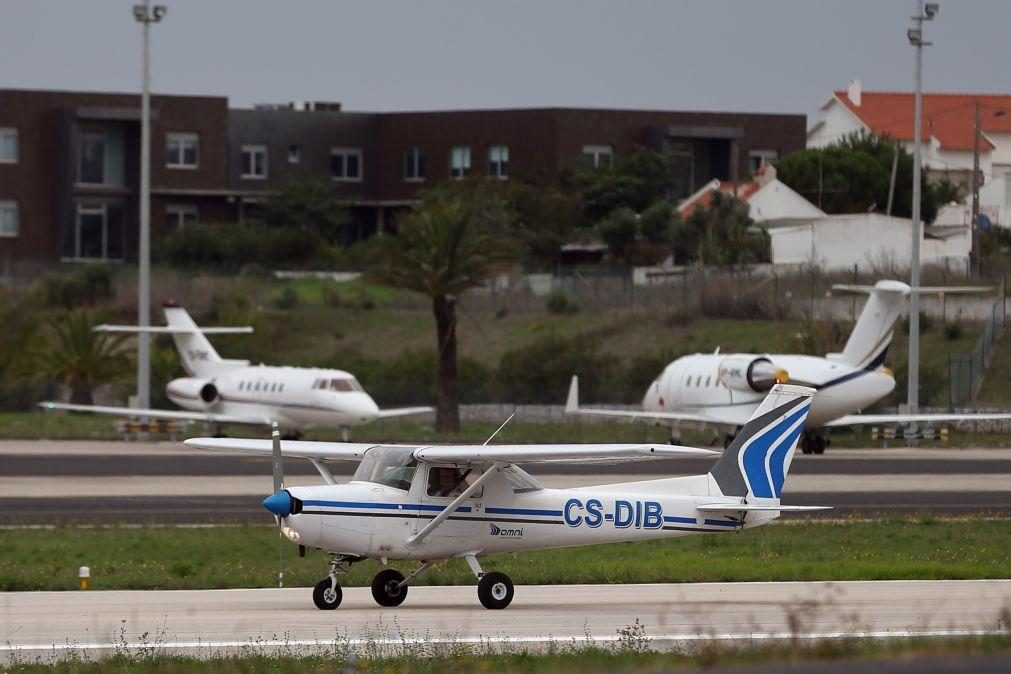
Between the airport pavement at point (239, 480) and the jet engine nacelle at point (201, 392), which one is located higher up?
the jet engine nacelle at point (201, 392)

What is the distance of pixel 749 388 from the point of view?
42156 millimetres

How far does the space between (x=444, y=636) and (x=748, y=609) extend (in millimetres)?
3632

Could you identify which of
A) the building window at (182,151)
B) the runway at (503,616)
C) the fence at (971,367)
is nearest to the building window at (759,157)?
the building window at (182,151)

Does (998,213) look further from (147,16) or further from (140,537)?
(140,537)

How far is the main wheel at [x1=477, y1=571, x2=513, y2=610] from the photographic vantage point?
1662 centimetres

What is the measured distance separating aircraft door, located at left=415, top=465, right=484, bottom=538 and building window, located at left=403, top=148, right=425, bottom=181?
74852 mm

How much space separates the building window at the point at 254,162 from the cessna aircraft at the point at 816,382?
169 feet

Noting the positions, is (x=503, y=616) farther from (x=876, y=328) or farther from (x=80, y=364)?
(x=80, y=364)

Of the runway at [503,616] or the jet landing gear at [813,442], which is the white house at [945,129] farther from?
the runway at [503,616]

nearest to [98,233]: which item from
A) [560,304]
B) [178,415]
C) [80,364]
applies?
[560,304]

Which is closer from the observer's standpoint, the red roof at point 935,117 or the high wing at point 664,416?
the high wing at point 664,416

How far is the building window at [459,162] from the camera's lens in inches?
3524

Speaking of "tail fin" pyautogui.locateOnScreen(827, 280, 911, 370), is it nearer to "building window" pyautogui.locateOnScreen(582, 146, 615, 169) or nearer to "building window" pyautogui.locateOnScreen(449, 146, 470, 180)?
"building window" pyautogui.locateOnScreen(582, 146, 615, 169)

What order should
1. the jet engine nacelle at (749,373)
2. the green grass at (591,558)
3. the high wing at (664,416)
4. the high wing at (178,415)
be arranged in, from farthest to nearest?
the high wing at (178,415) → the high wing at (664,416) → the jet engine nacelle at (749,373) → the green grass at (591,558)
